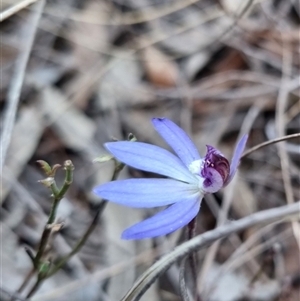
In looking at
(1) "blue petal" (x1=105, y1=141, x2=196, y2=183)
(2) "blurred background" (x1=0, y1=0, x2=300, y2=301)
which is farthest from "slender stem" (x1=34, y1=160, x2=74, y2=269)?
(2) "blurred background" (x1=0, y1=0, x2=300, y2=301)

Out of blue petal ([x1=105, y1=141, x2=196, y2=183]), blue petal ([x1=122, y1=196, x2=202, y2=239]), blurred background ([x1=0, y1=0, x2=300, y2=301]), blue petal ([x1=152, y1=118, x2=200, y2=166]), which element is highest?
blurred background ([x1=0, y1=0, x2=300, y2=301])

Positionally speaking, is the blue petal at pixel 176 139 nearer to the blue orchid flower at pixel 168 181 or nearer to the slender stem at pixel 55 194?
the blue orchid flower at pixel 168 181

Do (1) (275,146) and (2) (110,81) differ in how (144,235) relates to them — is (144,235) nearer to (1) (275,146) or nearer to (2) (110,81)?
(1) (275,146)

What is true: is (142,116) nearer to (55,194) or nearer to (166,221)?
(55,194)

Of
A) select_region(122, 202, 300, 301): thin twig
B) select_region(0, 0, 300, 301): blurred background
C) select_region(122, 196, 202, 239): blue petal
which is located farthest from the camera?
select_region(0, 0, 300, 301): blurred background

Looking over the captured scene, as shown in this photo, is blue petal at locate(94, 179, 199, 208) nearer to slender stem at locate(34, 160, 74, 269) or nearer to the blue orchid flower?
the blue orchid flower

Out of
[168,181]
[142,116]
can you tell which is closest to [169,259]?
[168,181]

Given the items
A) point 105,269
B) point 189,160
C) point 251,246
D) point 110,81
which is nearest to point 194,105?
point 110,81
